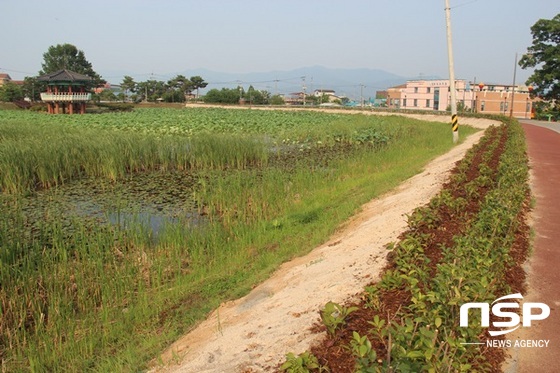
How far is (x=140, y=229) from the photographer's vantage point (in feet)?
24.6

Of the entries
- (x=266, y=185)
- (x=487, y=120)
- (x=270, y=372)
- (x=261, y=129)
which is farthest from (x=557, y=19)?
(x=270, y=372)

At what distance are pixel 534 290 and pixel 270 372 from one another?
2.82 m

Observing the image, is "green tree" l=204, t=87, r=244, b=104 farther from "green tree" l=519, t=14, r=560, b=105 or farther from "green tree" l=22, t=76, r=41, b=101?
"green tree" l=519, t=14, r=560, b=105

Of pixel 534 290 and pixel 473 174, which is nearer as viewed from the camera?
pixel 534 290

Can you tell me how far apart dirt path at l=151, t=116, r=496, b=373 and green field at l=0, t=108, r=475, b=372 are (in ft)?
1.27

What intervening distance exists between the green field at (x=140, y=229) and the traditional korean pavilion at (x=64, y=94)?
28107mm

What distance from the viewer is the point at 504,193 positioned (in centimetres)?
629

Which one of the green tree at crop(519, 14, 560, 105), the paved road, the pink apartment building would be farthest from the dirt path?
the pink apartment building

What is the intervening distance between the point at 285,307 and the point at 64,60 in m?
72.7

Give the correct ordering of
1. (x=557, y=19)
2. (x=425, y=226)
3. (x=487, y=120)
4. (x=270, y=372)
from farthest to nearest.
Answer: (x=557, y=19)
(x=487, y=120)
(x=425, y=226)
(x=270, y=372)

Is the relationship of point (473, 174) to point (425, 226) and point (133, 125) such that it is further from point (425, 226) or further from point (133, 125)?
point (133, 125)

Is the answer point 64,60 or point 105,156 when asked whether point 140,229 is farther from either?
point 64,60

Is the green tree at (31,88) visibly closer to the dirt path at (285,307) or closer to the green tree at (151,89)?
the green tree at (151,89)

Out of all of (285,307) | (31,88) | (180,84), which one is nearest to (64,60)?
(31,88)
